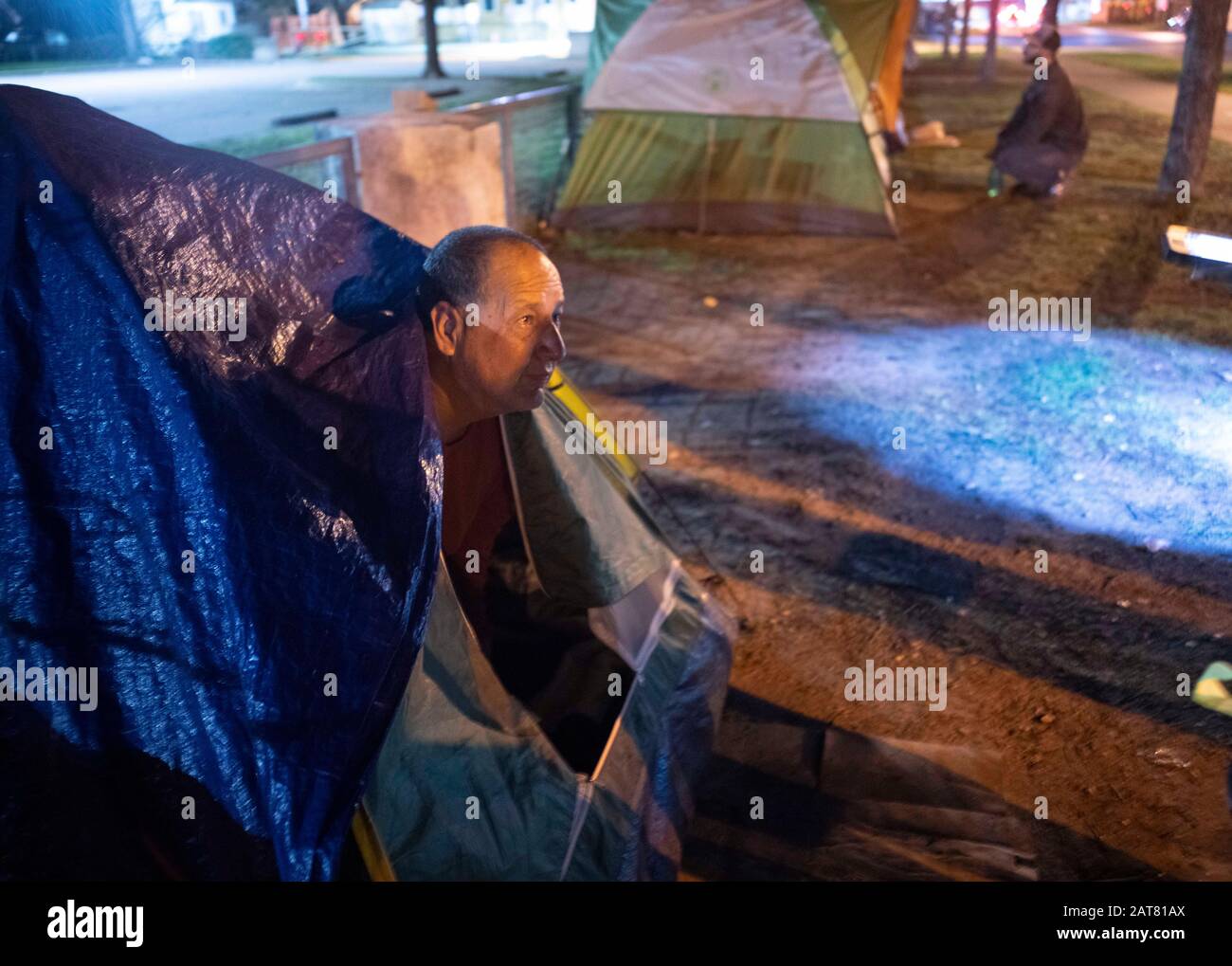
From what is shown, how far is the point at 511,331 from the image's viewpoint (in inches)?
106

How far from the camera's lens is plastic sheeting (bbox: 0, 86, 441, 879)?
2.29 meters

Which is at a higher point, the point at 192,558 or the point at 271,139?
the point at 271,139

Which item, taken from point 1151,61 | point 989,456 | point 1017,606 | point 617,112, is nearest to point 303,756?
point 1017,606

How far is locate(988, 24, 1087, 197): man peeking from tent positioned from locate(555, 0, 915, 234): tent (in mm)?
2286

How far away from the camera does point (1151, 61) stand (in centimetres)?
2966

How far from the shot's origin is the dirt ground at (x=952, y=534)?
3.40 m

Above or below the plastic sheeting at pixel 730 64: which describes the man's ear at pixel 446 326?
below

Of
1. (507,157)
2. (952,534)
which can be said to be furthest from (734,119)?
(952,534)

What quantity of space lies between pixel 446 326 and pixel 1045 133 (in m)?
11.9

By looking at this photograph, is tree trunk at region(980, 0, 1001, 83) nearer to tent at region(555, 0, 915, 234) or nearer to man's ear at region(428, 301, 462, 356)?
tent at region(555, 0, 915, 234)

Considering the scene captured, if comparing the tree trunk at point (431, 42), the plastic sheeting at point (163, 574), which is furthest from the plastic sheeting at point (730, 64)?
the tree trunk at point (431, 42)

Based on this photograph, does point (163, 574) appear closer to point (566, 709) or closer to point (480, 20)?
point (566, 709)

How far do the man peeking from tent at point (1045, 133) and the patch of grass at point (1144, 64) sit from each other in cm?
1295

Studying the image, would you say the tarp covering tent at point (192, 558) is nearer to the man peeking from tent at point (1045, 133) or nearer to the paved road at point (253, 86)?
the man peeking from tent at point (1045, 133)
